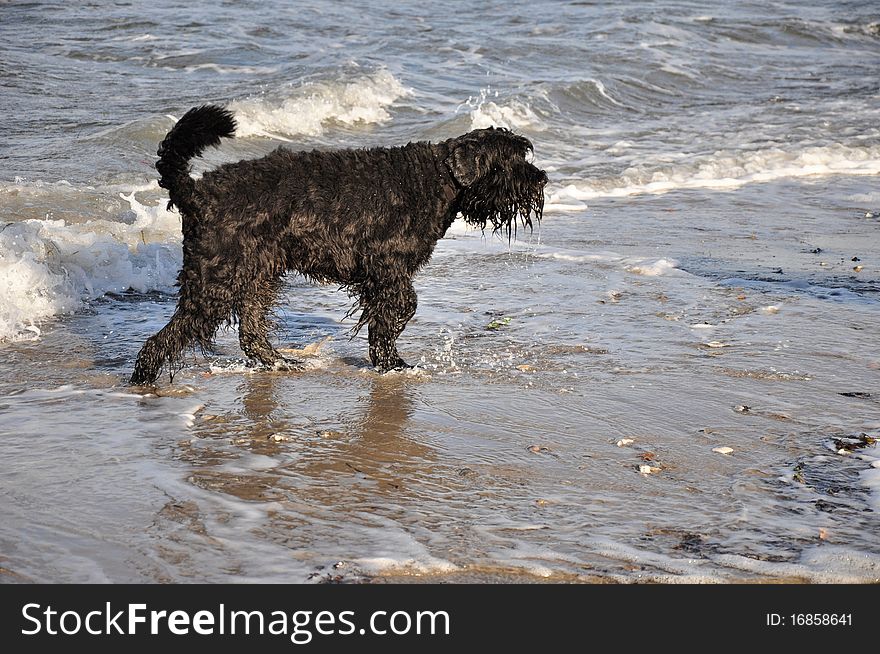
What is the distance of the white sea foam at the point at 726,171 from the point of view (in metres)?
12.2

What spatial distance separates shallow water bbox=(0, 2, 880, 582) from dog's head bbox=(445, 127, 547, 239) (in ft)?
2.99

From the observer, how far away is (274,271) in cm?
596

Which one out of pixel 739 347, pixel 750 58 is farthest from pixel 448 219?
pixel 750 58

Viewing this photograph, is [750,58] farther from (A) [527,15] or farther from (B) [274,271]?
(B) [274,271]

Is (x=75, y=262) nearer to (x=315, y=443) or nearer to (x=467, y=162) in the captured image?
(x=467, y=162)

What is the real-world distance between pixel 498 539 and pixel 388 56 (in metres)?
16.8

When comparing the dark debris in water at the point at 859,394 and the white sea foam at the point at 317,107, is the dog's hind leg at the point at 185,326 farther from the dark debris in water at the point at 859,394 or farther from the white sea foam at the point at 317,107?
the white sea foam at the point at 317,107

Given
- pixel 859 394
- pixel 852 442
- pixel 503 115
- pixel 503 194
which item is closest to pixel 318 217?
pixel 503 194

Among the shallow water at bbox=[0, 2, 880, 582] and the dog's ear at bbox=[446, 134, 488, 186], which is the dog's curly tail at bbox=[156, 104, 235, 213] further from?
the dog's ear at bbox=[446, 134, 488, 186]

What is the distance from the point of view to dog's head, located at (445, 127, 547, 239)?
6.21 meters

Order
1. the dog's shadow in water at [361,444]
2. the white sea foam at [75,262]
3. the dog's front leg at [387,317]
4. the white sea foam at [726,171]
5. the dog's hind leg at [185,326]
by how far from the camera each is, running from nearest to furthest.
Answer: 1. the dog's shadow in water at [361,444]
2. the dog's hind leg at [185,326]
3. the dog's front leg at [387,317]
4. the white sea foam at [75,262]
5. the white sea foam at [726,171]

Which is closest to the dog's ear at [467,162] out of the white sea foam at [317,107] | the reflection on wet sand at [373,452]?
the reflection on wet sand at [373,452]

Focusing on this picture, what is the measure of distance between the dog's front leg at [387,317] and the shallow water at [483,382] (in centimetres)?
16

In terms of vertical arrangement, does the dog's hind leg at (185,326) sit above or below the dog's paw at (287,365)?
above
